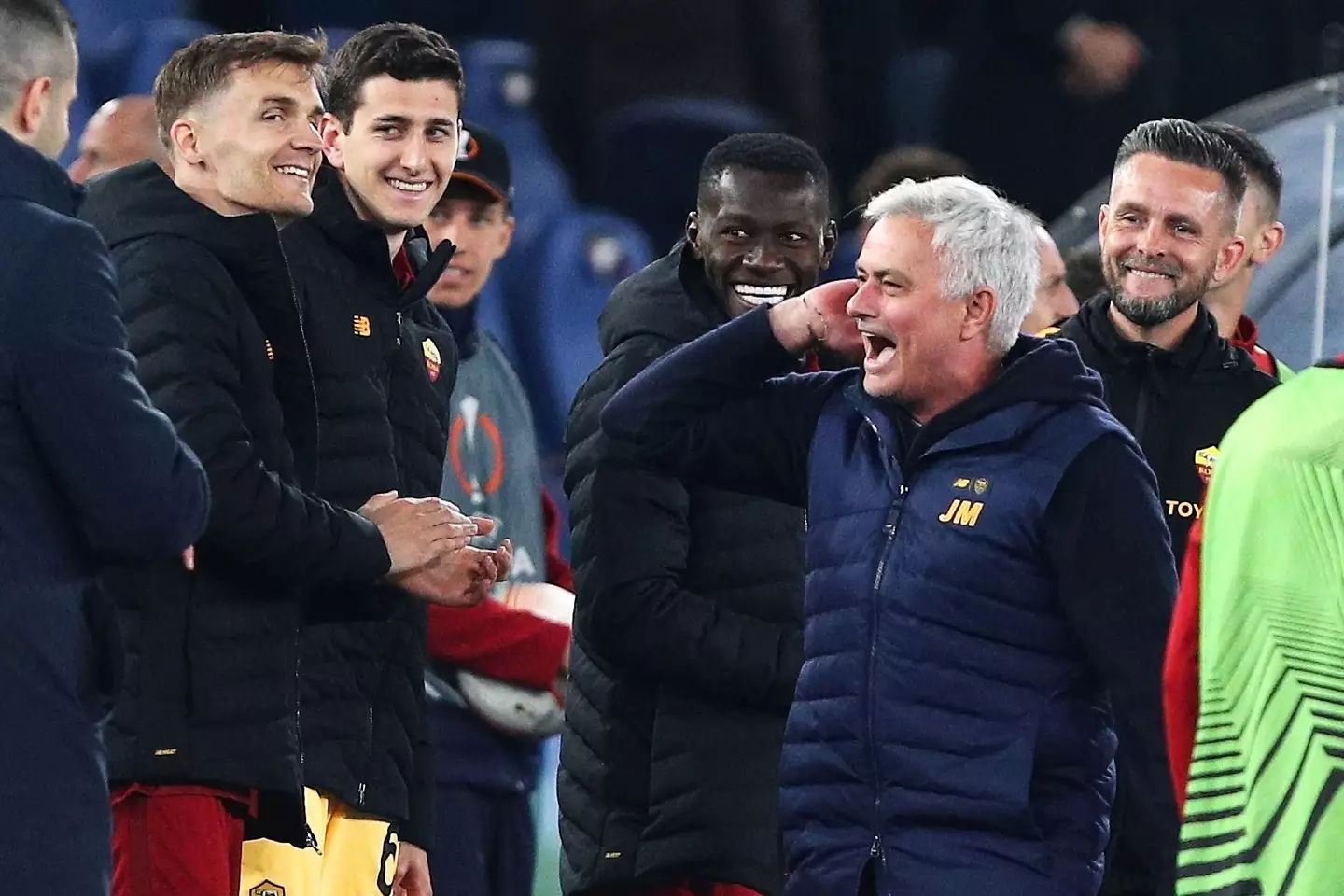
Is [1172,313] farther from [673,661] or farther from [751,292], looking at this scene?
[673,661]

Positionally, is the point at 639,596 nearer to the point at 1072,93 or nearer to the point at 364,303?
the point at 364,303

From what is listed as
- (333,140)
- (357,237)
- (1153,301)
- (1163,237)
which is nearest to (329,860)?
(357,237)

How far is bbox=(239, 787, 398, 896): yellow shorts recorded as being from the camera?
4.27m

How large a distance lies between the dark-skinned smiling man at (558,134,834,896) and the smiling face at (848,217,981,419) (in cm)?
69

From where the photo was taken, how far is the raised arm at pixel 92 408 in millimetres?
A: 3389

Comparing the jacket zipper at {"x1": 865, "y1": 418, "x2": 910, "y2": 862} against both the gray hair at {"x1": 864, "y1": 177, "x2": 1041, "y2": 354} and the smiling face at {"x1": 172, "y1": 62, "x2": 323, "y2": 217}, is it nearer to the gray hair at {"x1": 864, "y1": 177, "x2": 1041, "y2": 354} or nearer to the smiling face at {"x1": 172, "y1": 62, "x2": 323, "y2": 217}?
the gray hair at {"x1": 864, "y1": 177, "x2": 1041, "y2": 354}

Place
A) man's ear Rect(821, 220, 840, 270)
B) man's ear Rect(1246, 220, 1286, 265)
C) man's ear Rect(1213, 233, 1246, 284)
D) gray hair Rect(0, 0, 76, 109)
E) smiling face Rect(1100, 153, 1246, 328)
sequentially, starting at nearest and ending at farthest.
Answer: gray hair Rect(0, 0, 76, 109) → smiling face Rect(1100, 153, 1246, 328) → man's ear Rect(1213, 233, 1246, 284) → man's ear Rect(821, 220, 840, 270) → man's ear Rect(1246, 220, 1286, 265)

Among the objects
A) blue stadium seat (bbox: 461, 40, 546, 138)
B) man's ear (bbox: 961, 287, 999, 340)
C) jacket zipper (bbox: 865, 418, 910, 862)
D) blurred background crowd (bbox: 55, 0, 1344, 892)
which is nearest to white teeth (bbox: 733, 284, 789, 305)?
man's ear (bbox: 961, 287, 999, 340)

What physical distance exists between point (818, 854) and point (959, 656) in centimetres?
34

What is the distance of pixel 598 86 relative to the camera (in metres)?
7.92

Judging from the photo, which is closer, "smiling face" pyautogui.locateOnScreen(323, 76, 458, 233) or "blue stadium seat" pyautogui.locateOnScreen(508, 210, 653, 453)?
"smiling face" pyautogui.locateOnScreen(323, 76, 458, 233)

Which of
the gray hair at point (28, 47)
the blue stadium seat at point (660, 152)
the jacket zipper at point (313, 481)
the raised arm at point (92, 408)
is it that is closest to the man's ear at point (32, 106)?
the gray hair at point (28, 47)

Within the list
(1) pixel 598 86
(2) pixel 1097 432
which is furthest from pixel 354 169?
(1) pixel 598 86

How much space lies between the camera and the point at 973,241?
12.8 feet
